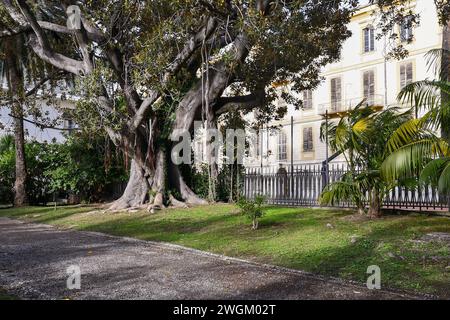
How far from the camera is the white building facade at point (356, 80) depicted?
30845 millimetres

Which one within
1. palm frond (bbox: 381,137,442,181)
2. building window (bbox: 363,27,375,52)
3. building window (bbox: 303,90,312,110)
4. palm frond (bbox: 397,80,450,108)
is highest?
building window (bbox: 363,27,375,52)

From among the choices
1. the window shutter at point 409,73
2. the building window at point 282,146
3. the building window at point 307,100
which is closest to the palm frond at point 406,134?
the window shutter at point 409,73

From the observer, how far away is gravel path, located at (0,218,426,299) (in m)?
5.60

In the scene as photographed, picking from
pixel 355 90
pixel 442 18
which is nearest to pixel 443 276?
pixel 442 18

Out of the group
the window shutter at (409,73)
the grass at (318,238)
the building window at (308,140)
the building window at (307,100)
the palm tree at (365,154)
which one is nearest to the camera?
the grass at (318,238)

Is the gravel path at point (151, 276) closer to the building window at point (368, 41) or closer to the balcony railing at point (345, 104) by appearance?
the balcony railing at point (345, 104)

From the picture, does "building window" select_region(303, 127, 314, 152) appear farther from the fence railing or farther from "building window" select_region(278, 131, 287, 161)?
the fence railing

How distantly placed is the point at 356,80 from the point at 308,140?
18.8ft

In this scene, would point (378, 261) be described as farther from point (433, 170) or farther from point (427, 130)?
point (427, 130)

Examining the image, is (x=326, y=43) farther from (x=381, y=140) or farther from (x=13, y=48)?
(x=13, y=48)

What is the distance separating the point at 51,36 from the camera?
20.1 m

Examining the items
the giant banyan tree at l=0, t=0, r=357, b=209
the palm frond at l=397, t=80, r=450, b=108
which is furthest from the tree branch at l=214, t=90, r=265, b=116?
the palm frond at l=397, t=80, r=450, b=108

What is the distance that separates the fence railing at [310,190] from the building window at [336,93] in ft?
62.8

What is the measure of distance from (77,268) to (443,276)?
203 inches
